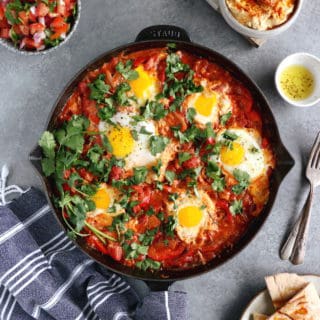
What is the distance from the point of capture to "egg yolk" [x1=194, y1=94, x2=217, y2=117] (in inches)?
200

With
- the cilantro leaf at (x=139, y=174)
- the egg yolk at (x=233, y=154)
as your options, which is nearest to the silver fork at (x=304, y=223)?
the egg yolk at (x=233, y=154)

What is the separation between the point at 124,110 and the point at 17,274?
5.63 ft

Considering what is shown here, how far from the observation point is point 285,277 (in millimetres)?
5301

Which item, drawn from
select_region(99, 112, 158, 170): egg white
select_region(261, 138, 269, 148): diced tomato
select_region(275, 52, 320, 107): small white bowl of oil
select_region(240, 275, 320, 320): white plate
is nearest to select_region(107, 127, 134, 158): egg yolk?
select_region(99, 112, 158, 170): egg white

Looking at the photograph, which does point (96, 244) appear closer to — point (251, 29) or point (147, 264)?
point (147, 264)

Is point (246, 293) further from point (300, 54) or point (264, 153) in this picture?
point (300, 54)

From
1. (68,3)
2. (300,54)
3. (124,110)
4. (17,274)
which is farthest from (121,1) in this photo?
(17,274)

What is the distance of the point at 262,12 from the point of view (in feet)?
16.2

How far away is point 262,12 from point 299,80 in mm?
782

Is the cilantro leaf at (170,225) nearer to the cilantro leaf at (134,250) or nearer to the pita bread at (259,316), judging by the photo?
the cilantro leaf at (134,250)

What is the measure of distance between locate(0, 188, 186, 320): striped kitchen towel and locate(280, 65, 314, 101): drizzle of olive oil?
2033mm

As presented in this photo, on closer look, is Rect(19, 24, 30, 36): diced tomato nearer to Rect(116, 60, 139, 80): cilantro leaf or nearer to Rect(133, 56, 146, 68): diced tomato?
Rect(116, 60, 139, 80): cilantro leaf

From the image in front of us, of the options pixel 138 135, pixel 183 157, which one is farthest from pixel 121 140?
pixel 183 157

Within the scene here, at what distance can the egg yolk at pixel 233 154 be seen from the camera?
5.06 metres
